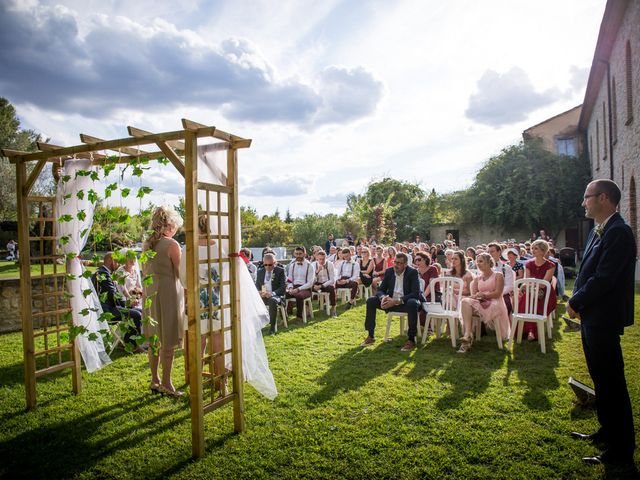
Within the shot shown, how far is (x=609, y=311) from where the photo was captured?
3035mm

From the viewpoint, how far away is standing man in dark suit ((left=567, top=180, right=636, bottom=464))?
2988mm

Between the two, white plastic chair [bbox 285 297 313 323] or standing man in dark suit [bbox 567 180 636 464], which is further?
white plastic chair [bbox 285 297 313 323]

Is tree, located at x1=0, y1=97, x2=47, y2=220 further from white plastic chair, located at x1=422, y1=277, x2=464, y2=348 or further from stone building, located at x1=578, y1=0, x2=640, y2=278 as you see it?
stone building, located at x1=578, y1=0, x2=640, y2=278

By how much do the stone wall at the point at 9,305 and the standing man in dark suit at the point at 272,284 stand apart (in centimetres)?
481

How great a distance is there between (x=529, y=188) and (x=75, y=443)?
26193 mm

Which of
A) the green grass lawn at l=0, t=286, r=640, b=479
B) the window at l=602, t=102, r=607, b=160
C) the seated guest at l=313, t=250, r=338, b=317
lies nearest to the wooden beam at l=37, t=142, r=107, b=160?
the green grass lawn at l=0, t=286, r=640, b=479

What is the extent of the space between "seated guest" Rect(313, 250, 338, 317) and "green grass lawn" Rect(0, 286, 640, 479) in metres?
3.82

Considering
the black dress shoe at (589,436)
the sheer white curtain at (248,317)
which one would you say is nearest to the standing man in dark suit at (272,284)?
the sheer white curtain at (248,317)

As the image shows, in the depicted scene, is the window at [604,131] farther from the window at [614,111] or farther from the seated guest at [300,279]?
the seated guest at [300,279]

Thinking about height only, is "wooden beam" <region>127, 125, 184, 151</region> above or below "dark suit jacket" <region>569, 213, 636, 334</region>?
above

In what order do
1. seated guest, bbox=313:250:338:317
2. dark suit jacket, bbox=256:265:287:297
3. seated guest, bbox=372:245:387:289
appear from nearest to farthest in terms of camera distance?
dark suit jacket, bbox=256:265:287:297 < seated guest, bbox=313:250:338:317 < seated guest, bbox=372:245:387:289

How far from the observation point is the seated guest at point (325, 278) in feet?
32.2

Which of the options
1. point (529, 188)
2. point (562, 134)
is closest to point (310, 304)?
point (529, 188)

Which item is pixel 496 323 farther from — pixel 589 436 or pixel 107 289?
pixel 107 289
